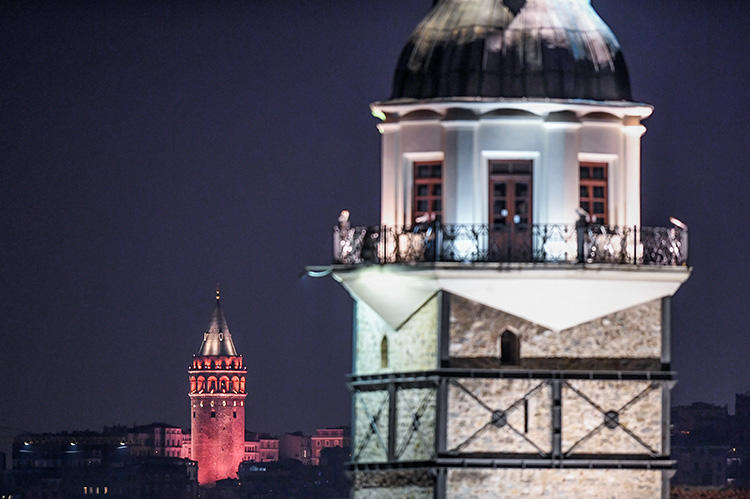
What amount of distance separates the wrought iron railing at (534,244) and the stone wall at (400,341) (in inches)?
33.4

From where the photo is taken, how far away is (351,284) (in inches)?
1913

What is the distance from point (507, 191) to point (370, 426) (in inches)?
174

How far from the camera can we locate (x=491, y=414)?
47.3 meters

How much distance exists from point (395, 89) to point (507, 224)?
2.95 metres

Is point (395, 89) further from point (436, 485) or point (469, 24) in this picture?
point (436, 485)

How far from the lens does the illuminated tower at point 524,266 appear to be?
47188 millimetres

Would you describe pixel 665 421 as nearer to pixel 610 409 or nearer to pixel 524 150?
pixel 610 409

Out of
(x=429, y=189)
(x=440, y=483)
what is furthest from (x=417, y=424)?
(x=429, y=189)

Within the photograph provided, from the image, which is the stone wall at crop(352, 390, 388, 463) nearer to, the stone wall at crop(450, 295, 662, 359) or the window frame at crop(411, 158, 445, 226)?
the stone wall at crop(450, 295, 662, 359)

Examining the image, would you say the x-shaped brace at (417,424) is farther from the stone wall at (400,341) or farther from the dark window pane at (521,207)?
the dark window pane at (521,207)

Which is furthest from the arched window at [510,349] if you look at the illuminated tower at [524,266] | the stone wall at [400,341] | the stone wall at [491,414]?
the stone wall at [400,341]

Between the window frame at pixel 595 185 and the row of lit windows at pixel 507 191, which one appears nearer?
the row of lit windows at pixel 507 191

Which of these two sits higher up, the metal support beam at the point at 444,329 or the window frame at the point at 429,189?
the window frame at the point at 429,189

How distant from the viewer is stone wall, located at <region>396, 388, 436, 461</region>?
4750 centimetres
